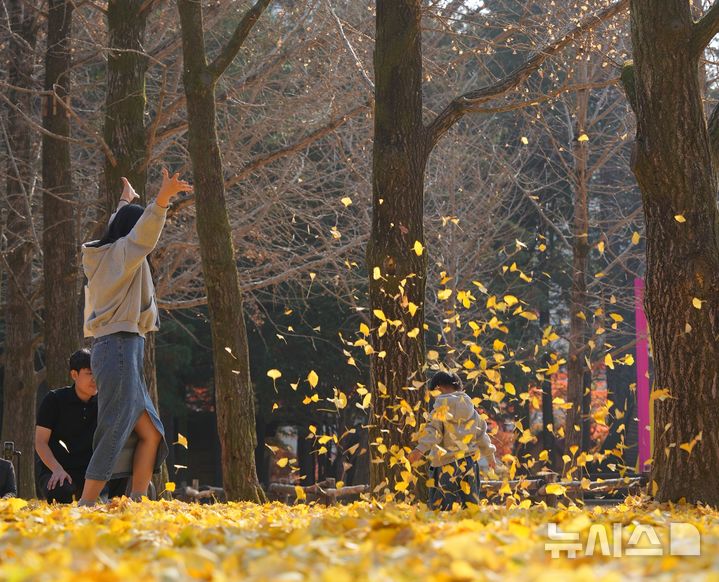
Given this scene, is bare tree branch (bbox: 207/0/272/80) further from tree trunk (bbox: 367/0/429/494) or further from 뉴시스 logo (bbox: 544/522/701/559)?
뉴시스 logo (bbox: 544/522/701/559)

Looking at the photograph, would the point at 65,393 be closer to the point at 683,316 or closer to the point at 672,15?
the point at 683,316

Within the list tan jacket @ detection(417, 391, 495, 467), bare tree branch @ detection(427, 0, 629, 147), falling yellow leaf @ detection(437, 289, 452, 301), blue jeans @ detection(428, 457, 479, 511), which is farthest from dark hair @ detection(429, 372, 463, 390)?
bare tree branch @ detection(427, 0, 629, 147)

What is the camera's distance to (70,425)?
7762mm

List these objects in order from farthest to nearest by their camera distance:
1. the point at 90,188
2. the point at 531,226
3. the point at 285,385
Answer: the point at 531,226
the point at 285,385
the point at 90,188

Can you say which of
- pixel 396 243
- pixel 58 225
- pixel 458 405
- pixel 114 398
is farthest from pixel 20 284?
pixel 114 398

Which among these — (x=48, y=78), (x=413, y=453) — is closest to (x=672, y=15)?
(x=413, y=453)

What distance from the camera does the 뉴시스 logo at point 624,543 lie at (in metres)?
3.57

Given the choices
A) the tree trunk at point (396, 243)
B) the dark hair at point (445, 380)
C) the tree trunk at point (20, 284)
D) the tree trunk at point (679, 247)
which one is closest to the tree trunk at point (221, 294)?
the tree trunk at point (396, 243)

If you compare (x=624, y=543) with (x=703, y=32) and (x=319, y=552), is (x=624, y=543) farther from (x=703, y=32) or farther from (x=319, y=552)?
(x=703, y=32)

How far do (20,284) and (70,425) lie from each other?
8.61m

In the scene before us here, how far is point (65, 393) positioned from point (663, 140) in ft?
14.5

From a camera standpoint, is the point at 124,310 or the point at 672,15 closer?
the point at 124,310

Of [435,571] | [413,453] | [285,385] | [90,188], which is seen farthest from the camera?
[285,385]

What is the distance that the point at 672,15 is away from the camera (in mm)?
7105
